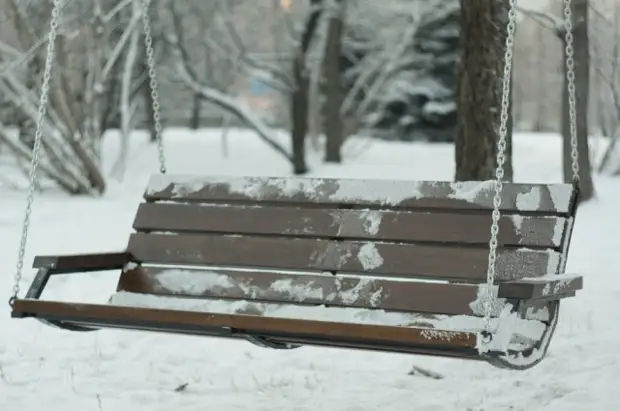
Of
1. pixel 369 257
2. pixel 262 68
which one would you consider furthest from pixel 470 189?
pixel 262 68

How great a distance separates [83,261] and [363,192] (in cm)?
112

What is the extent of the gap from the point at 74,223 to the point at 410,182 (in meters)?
5.43

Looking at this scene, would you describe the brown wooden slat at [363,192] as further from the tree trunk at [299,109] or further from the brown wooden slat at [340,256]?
the tree trunk at [299,109]

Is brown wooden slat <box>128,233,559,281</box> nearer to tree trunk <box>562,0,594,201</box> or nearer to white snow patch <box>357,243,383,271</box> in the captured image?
white snow patch <box>357,243,383,271</box>

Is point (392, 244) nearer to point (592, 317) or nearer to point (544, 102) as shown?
point (592, 317)

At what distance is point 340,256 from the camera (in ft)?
12.2

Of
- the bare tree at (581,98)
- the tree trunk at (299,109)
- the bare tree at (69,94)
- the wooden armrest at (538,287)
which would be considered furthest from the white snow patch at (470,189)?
the tree trunk at (299,109)

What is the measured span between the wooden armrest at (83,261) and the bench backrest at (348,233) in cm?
11

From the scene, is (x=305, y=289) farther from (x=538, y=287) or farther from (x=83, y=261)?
(x=538, y=287)

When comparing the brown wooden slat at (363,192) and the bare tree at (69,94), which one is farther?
the bare tree at (69,94)

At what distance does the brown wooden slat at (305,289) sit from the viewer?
3.44 m

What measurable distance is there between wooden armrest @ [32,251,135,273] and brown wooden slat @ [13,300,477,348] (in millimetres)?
341

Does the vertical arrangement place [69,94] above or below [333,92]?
above

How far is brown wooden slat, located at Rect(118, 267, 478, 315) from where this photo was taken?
3.44 meters
